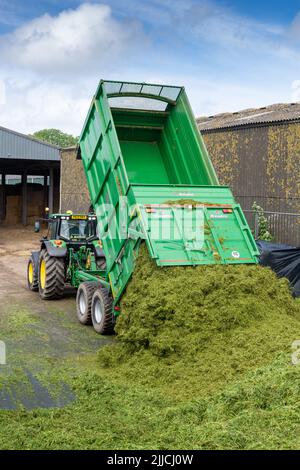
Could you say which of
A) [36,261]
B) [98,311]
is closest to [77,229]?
[36,261]

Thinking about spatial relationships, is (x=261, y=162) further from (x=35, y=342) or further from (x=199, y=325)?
(x=199, y=325)

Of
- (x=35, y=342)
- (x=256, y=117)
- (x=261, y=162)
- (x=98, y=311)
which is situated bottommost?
(x=35, y=342)

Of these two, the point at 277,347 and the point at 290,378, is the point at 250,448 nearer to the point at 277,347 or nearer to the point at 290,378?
the point at 290,378

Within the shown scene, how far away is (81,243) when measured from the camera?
1248 cm

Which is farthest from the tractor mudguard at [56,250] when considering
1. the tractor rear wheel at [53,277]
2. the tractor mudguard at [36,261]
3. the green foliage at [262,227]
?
the green foliage at [262,227]

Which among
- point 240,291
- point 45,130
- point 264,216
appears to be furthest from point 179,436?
point 45,130

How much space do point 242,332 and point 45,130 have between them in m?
91.7

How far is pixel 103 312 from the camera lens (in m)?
9.27

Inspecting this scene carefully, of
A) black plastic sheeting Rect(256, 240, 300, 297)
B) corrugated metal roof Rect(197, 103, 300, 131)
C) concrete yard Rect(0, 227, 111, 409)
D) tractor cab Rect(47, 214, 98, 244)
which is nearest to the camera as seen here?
concrete yard Rect(0, 227, 111, 409)

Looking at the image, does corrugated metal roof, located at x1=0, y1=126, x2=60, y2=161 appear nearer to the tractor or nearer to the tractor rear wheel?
the tractor

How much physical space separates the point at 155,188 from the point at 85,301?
2.68 meters

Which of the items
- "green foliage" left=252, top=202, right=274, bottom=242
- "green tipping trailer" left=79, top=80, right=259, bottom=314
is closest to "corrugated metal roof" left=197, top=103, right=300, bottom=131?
"green foliage" left=252, top=202, right=274, bottom=242

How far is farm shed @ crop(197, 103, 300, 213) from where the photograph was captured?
14734 mm

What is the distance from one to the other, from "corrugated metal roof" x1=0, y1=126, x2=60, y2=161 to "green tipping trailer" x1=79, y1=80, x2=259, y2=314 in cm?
1775
